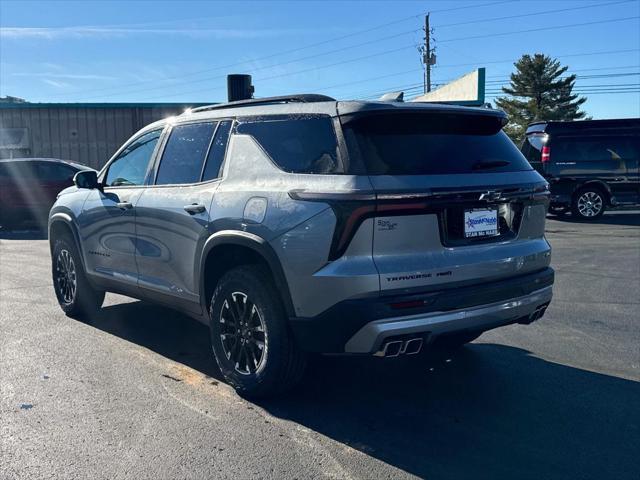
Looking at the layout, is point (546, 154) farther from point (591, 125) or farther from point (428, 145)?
point (428, 145)

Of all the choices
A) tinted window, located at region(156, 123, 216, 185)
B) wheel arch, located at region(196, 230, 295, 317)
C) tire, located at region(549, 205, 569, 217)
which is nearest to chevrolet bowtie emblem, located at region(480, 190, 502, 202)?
wheel arch, located at region(196, 230, 295, 317)

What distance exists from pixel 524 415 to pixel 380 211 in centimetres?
160

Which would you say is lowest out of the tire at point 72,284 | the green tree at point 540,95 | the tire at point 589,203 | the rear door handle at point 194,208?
the tire at point 72,284

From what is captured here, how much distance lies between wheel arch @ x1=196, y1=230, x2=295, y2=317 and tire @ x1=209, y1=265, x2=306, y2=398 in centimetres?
10

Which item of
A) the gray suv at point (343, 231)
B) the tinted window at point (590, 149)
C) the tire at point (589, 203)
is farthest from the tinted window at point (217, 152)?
the tire at point (589, 203)

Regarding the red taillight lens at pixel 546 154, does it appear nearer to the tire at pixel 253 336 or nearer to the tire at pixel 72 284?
the tire at pixel 72 284

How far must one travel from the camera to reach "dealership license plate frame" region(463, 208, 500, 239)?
149 inches

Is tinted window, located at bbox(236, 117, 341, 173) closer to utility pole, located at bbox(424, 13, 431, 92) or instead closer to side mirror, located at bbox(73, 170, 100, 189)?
side mirror, located at bbox(73, 170, 100, 189)

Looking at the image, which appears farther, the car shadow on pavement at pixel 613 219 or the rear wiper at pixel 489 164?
the car shadow on pavement at pixel 613 219

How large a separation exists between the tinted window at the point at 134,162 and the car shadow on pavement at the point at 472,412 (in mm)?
1459

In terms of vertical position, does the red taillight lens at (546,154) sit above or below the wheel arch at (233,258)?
above

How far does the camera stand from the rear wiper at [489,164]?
3.96 meters

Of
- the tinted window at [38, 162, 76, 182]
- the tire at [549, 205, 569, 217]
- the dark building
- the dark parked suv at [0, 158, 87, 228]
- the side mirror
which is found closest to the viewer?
the side mirror

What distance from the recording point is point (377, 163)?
3.61 metres
